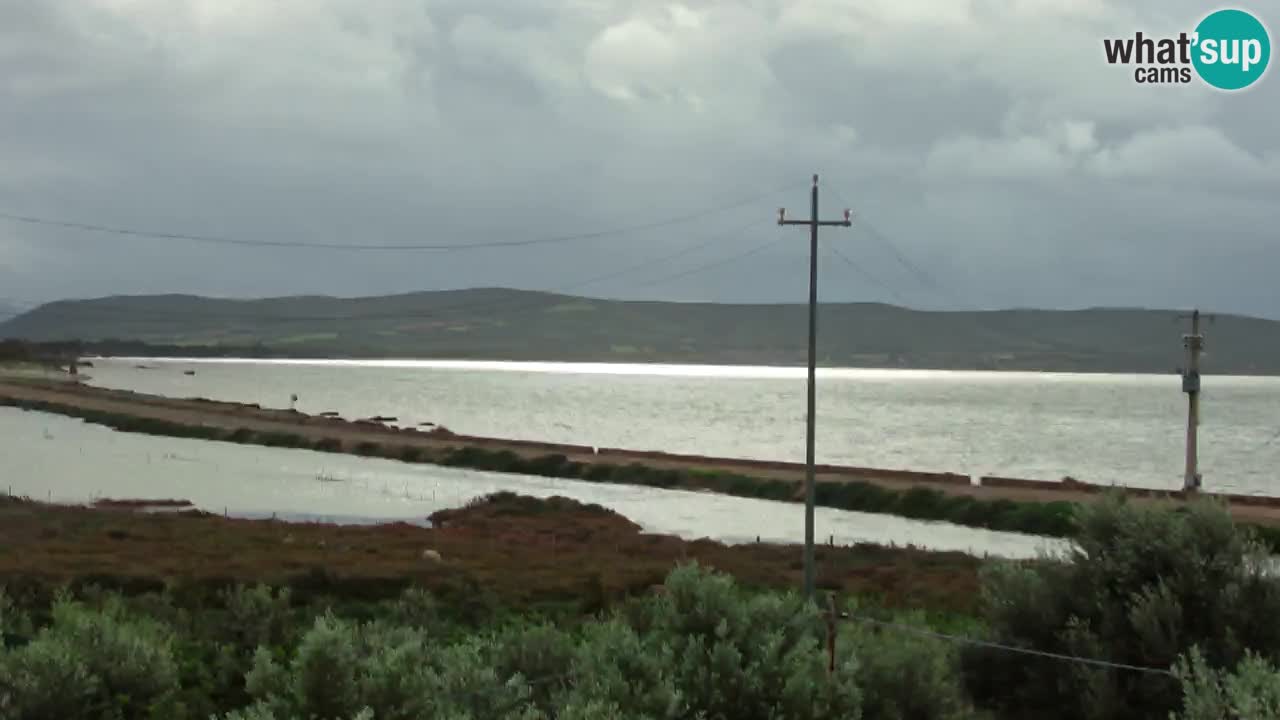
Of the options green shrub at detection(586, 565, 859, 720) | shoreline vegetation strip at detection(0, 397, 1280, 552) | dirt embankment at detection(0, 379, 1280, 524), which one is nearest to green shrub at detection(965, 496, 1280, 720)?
green shrub at detection(586, 565, 859, 720)

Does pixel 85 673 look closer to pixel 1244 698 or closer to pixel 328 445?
pixel 1244 698

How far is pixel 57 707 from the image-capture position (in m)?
11.2

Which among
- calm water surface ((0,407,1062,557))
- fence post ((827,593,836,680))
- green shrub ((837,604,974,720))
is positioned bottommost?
calm water surface ((0,407,1062,557))

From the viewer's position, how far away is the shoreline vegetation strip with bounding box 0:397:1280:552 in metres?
63.9

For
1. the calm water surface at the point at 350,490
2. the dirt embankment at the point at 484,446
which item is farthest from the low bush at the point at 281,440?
the calm water surface at the point at 350,490

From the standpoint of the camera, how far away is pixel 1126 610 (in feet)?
54.2

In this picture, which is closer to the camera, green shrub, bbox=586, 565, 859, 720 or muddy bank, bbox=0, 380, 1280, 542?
green shrub, bbox=586, 565, 859, 720

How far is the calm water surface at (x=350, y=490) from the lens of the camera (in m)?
61.9

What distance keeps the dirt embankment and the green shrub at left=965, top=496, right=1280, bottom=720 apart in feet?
67.8

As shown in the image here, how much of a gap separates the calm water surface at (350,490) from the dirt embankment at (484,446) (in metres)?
6.65

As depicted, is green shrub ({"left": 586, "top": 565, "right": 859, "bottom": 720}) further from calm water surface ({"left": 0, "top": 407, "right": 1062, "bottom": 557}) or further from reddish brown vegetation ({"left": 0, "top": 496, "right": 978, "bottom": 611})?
calm water surface ({"left": 0, "top": 407, "right": 1062, "bottom": 557})

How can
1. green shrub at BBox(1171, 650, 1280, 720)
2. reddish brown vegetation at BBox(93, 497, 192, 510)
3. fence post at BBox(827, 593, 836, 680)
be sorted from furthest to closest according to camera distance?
1. reddish brown vegetation at BBox(93, 497, 192, 510)
2. fence post at BBox(827, 593, 836, 680)
3. green shrub at BBox(1171, 650, 1280, 720)

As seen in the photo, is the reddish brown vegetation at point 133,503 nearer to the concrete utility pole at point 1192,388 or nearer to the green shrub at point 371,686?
the green shrub at point 371,686

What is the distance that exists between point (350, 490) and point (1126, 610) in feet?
210
